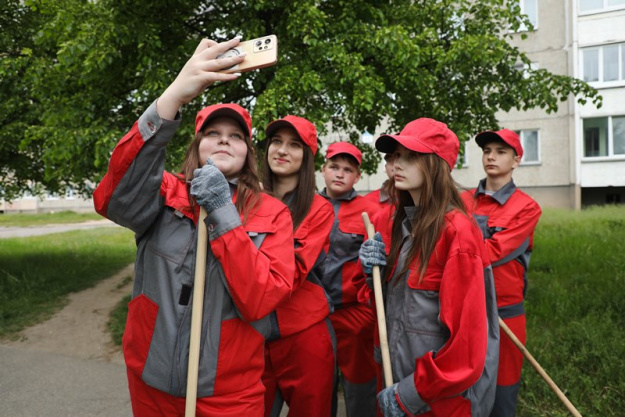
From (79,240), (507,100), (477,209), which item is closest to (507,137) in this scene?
(477,209)

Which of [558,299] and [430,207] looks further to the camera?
[558,299]

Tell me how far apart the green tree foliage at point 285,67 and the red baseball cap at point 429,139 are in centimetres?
276

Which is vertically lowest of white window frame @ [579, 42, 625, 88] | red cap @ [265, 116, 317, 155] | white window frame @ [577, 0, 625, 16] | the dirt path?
the dirt path

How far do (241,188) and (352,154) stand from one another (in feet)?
5.61

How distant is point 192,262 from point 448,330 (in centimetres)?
106

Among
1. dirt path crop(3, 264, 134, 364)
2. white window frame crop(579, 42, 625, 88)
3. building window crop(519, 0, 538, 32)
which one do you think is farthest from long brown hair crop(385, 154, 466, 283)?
building window crop(519, 0, 538, 32)

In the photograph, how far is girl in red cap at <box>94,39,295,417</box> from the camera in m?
1.67

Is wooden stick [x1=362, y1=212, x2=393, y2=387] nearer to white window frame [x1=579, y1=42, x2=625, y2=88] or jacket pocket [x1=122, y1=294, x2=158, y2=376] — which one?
jacket pocket [x1=122, y1=294, x2=158, y2=376]

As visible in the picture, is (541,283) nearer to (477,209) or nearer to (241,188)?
(477,209)

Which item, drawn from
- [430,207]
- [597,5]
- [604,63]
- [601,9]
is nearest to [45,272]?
[430,207]

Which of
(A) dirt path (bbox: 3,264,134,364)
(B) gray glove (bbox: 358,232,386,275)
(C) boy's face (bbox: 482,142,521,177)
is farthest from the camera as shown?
(A) dirt path (bbox: 3,264,134,364)

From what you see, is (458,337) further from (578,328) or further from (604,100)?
(604,100)

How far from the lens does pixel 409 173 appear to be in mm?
2160

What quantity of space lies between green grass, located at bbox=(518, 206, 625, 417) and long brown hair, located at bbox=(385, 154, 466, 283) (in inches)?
91.5
